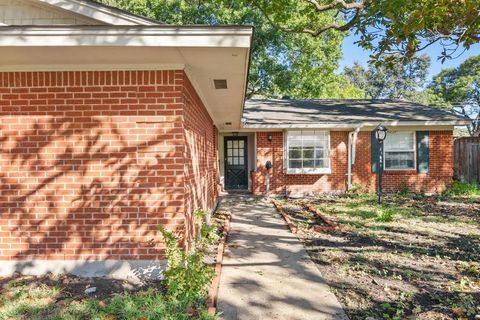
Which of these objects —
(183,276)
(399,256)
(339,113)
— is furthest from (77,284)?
(339,113)

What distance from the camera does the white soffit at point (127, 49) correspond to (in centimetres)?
360

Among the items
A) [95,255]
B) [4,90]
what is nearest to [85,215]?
[95,255]

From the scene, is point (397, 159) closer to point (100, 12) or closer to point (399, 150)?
point (399, 150)

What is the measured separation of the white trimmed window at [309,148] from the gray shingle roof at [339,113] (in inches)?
20.2

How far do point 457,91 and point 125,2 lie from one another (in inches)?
1325

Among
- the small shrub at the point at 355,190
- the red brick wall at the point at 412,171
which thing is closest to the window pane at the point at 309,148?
the small shrub at the point at 355,190

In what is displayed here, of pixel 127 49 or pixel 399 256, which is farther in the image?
pixel 399 256

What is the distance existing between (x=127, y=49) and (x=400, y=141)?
1178cm

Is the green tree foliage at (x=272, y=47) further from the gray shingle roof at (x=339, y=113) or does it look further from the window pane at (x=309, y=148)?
the window pane at (x=309, y=148)

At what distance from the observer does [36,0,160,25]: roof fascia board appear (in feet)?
13.0

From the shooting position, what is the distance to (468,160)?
50.4ft

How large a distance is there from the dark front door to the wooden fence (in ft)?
31.4

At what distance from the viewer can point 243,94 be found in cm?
645

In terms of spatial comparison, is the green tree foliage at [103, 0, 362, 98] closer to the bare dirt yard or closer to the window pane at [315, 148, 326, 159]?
the window pane at [315, 148, 326, 159]
